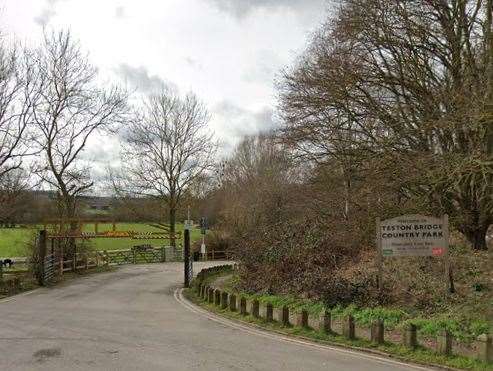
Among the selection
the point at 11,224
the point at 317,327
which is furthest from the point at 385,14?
the point at 11,224

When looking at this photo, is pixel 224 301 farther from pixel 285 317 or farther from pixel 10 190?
pixel 10 190

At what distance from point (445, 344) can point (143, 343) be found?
6.09m

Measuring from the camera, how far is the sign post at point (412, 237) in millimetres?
15648

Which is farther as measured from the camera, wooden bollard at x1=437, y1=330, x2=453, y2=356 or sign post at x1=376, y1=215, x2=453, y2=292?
sign post at x1=376, y1=215, x2=453, y2=292

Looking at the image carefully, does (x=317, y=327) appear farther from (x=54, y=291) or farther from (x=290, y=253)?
(x=54, y=291)

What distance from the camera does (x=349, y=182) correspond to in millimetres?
23234

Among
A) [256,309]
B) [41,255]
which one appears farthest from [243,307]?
[41,255]

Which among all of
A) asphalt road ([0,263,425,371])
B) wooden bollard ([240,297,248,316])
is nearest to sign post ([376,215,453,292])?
wooden bollard ([240,297,248,316])

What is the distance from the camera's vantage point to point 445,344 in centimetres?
1046

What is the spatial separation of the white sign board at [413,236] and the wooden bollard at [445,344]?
5.21 meters

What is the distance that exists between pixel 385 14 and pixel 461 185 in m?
6.33

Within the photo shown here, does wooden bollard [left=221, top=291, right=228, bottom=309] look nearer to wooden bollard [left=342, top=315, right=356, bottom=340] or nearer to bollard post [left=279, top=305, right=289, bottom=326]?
bollard post [left=279, top=305, right=289, bottom=326]

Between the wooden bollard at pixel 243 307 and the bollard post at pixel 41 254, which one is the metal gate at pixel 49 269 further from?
the wooden bollard at pixel 243 307

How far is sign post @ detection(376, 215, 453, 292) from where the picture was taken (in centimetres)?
1565
